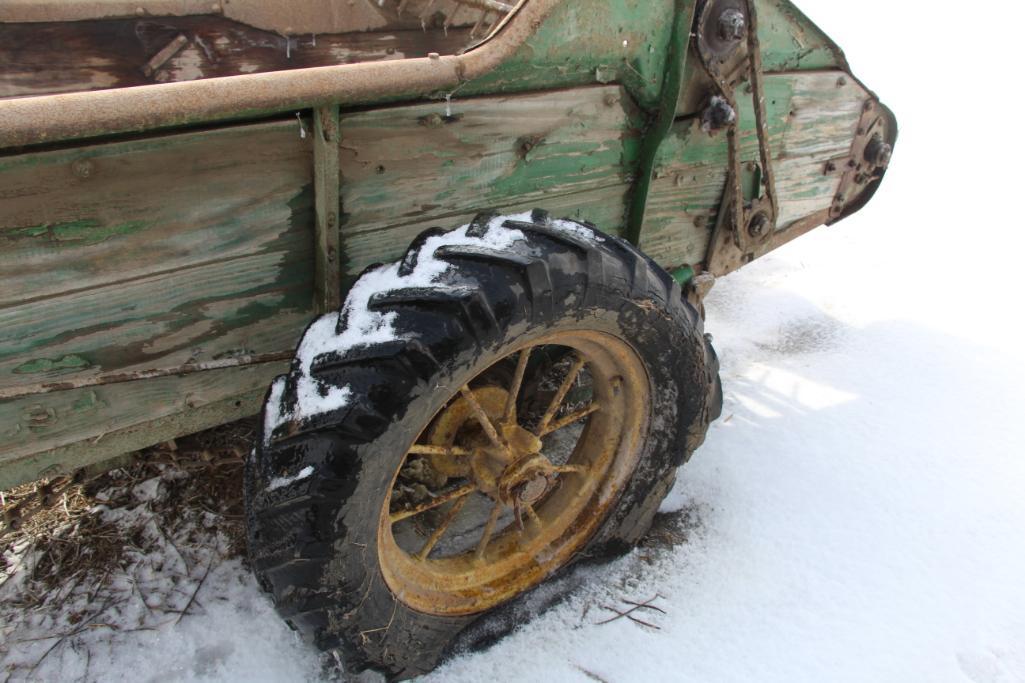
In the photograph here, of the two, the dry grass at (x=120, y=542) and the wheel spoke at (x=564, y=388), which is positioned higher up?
the wheel spoke at (x=564, y=388)

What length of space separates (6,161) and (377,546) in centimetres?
110

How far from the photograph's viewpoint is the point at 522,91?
192 cm

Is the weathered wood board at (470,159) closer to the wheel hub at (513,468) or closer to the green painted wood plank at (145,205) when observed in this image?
the green painted wood plank at (145,205)

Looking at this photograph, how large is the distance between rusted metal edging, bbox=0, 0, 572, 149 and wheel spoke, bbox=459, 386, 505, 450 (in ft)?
2.46

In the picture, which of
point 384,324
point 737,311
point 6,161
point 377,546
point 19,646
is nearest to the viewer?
point 6,161

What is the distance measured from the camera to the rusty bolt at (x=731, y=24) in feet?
7.06

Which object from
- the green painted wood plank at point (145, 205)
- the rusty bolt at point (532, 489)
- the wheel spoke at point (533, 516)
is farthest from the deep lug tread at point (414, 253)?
the wheel spoke at point (533, 516)

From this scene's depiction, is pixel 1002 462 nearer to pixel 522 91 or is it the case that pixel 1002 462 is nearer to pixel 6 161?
pixel 522 91

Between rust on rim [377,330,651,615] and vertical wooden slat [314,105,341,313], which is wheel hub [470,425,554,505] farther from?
vertical wooden slat [314,105,341,313]

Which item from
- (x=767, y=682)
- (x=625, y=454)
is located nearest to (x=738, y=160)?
(x=625, y=454)

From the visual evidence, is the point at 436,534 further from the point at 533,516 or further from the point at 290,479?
the point at 290,479

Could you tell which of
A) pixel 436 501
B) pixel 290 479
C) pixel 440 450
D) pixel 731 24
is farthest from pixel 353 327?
pixel 731 24

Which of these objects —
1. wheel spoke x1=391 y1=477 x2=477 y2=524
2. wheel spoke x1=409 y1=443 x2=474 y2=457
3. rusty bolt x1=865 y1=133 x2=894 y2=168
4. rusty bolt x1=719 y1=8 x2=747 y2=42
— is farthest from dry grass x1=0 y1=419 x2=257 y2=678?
rusty bolt x1=865 y1=133 x2=894 y2=168

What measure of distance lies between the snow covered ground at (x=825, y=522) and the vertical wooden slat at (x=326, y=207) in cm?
105
